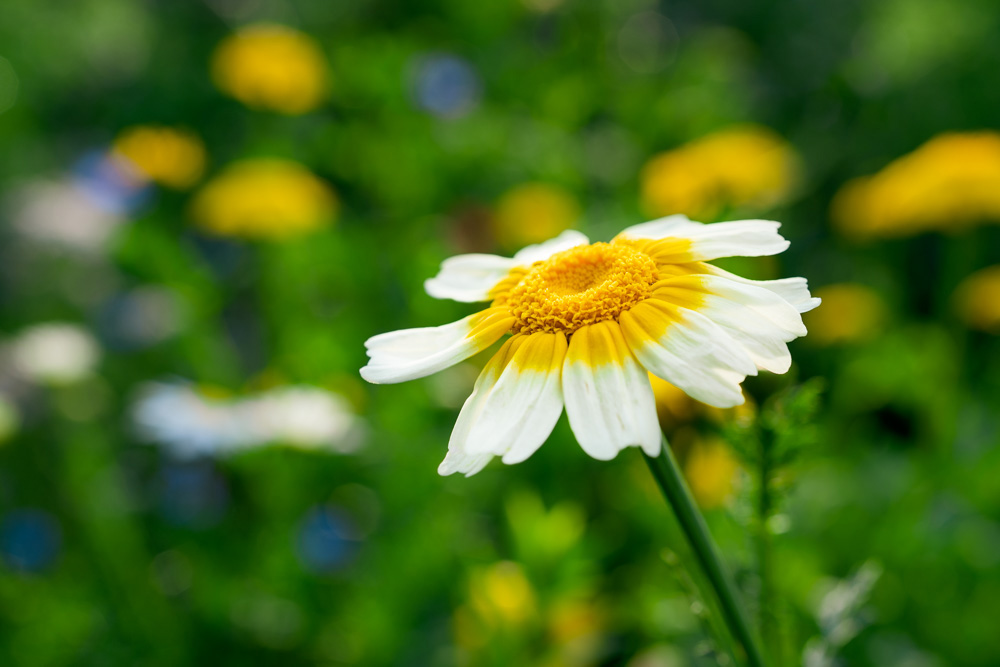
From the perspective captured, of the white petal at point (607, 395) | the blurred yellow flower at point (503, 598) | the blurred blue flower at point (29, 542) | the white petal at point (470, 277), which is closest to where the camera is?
the white petal at point (607, 395)

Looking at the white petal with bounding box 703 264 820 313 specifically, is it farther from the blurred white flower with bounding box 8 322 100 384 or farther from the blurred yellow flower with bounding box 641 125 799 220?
the blurred white flower with bounding box 8 322 100 384

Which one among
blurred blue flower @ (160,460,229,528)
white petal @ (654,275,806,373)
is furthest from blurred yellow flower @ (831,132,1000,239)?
blurred blue flower @ (160,460,229,528)

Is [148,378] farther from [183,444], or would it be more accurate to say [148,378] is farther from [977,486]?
[977,486]

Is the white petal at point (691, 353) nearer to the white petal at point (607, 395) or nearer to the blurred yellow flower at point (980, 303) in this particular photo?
the white petal at point (607, 395)

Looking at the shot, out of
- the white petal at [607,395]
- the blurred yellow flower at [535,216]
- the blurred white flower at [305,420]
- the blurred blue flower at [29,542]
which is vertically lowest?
the white petal at [607,395]

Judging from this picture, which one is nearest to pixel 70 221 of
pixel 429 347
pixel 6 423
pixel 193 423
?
pixel 6 423

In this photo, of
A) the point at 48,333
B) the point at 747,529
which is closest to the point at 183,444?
the point at 48,333

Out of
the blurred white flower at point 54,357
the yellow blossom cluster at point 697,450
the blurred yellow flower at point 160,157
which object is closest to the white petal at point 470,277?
the yellow blossom cluster at point 697,450

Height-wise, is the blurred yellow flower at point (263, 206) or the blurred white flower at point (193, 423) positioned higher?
the blurred yellow flower at point (263, 206)
